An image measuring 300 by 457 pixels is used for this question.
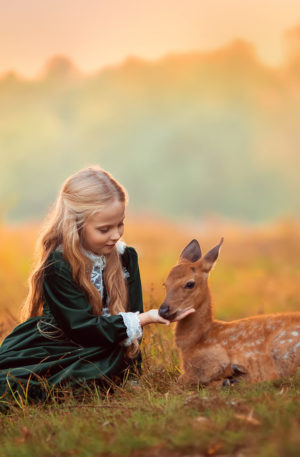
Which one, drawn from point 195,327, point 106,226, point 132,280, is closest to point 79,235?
point 106,226

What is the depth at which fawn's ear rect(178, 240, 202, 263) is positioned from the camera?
4.98m

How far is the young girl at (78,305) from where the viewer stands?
486 centimetres

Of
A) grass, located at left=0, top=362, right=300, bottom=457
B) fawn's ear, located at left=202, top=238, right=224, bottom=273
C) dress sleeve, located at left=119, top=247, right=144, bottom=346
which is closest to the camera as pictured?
grass, located at left=0, top=362, right=300, bottom=457

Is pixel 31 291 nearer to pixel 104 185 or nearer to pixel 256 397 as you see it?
pixel 104 185

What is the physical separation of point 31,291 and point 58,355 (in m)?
0.62

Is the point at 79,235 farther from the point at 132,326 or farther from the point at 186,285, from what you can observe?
the point at 186,285

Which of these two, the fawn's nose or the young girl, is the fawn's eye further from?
the young girl

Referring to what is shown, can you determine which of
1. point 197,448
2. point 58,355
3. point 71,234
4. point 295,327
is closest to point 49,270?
point 71,234

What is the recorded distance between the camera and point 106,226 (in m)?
4.94

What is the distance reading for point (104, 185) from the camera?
505 centimetres

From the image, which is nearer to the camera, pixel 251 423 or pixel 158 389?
pixel 251 423

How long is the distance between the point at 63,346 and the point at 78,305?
1.32 feet

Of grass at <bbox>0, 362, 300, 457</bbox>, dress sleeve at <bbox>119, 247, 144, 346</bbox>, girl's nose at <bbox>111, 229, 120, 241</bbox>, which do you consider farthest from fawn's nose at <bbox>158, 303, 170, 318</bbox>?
dress sleeve at <bbox>119, 247, 144, 346</bbox>

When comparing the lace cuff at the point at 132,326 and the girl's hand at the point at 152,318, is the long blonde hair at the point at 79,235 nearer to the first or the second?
the lace cuff at the point at 132,326
